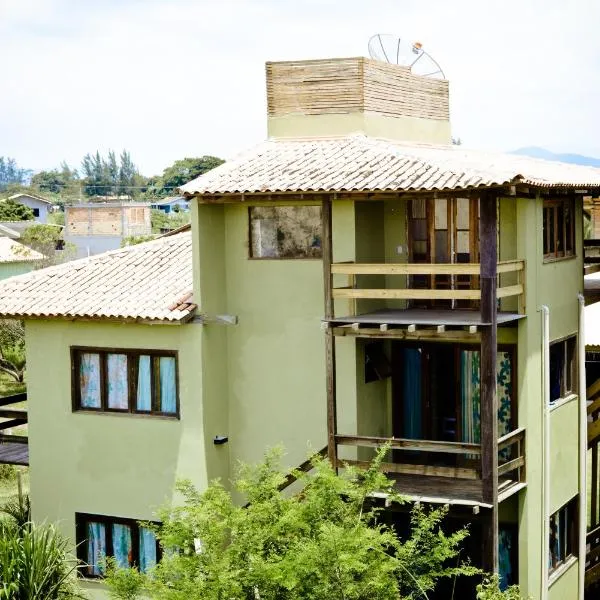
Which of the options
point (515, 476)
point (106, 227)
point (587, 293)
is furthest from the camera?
point (106, 227)

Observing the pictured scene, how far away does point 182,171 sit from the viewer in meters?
139

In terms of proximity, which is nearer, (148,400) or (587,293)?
(148,400)

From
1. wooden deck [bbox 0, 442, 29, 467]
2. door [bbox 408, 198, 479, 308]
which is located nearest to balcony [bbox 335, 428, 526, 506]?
door [bbox 408, 198, 479, 308]

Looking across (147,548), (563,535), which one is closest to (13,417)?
(147,548)

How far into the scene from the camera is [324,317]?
20.5 m

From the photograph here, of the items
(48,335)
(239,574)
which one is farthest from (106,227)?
(239,574)

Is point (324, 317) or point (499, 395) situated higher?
point (324, 317)

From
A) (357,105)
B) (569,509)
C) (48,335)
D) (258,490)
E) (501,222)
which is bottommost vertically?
(569,509)

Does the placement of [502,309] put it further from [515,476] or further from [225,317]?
[225,317]

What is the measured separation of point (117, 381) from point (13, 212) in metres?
87.1

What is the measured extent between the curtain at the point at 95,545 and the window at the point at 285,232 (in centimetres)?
590

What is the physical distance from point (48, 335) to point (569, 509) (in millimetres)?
10337

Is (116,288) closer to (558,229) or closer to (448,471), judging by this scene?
(448,471)

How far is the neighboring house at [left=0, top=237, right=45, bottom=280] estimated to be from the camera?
60969 mm
